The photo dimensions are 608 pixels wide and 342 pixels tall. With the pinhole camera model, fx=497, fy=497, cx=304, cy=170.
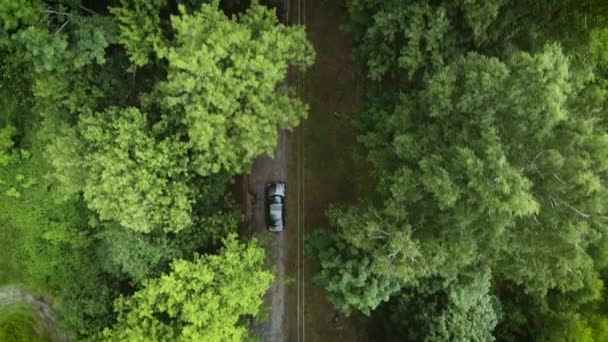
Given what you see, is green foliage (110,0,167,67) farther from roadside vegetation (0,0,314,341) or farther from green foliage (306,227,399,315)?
green foliage (306,227,399,315)

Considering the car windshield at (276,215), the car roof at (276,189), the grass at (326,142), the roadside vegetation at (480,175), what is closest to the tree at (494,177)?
the roadside vegetation at (480,175)

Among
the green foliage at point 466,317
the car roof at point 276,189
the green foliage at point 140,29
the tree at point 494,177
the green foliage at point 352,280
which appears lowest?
the green foliage at point 466,317

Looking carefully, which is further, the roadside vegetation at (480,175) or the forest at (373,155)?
the forest at (373,155)

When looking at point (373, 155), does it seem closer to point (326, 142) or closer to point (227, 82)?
point (326, 142)

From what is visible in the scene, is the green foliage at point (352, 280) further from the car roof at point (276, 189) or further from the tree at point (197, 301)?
the car roof at point (276, 189)

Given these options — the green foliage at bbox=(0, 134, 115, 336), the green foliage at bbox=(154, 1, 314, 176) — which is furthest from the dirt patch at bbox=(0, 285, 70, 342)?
the green foliage at bbox=(154, 1, 314, 176)

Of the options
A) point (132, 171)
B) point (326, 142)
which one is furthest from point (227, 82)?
point (326, 142)
